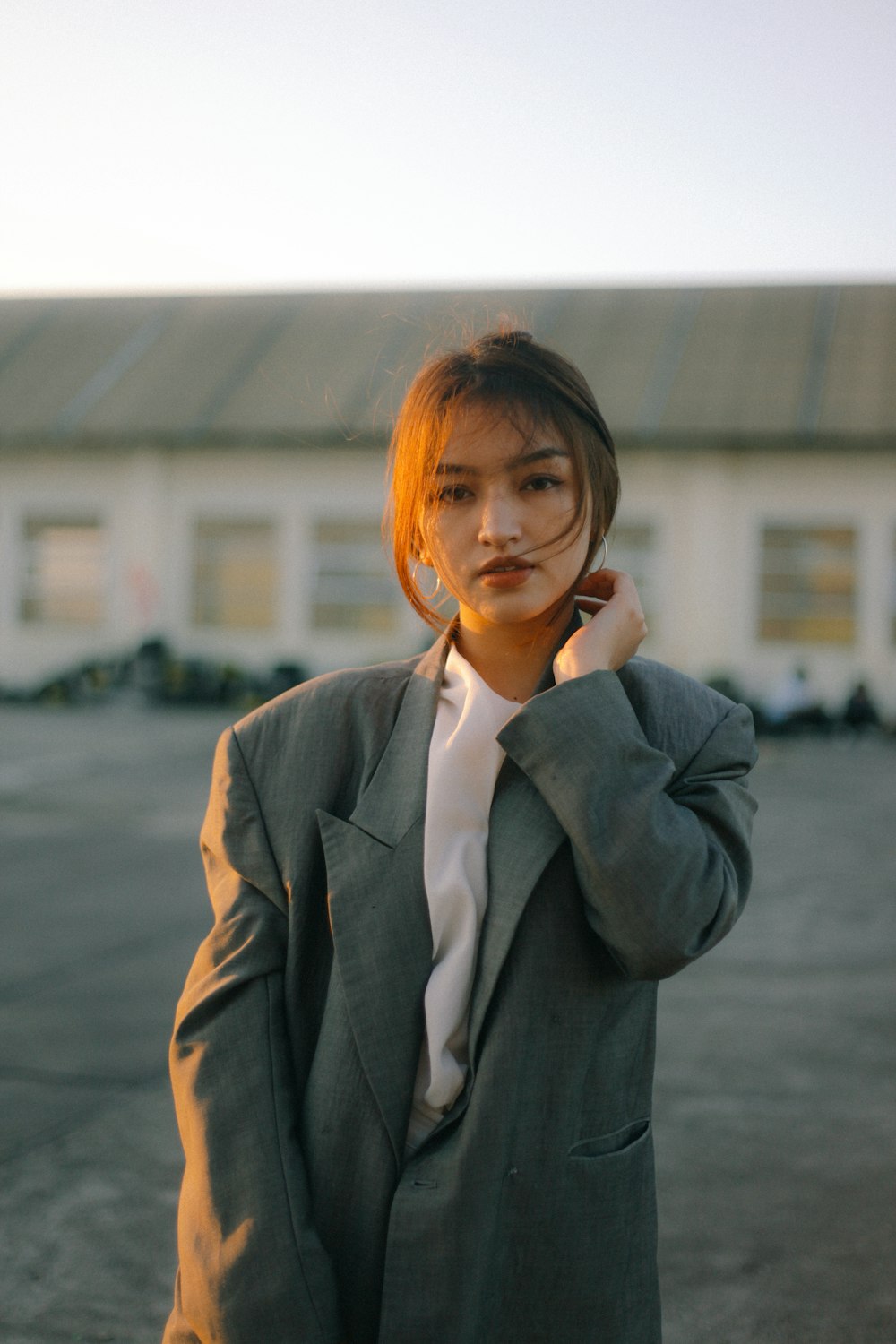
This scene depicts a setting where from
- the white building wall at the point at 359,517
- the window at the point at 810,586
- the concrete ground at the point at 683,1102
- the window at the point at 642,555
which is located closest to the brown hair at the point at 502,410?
the concrete ground at the point at 683,1102

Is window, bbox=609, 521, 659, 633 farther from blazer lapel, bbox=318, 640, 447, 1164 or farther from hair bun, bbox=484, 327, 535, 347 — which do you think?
blazer lapel, bbox=318, 640, 447, 1164

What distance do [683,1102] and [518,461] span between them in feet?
9.35

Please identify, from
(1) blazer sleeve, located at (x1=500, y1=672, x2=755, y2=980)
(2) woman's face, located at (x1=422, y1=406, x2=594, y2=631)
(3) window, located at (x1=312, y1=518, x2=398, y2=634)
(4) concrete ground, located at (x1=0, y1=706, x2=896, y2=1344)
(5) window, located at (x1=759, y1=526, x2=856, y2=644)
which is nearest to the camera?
(1) blazer sleeve, located at (x1=500, y1=672, x2=755, y2=980)

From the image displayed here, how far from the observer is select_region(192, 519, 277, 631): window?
1981cm

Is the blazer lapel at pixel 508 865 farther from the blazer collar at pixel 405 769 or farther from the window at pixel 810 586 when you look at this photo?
the window at pixel 810 586

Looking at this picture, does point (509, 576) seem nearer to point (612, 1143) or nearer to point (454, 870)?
point (454, 870)

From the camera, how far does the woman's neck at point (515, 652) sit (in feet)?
5.01

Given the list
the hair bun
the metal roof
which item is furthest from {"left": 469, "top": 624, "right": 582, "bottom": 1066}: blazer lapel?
the metal roof

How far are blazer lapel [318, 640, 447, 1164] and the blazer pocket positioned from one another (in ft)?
0.63

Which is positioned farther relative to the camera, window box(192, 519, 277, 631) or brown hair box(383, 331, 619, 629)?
window box(192, 519, 277, 631)

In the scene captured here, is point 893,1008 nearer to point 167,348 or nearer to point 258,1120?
point 258,1120

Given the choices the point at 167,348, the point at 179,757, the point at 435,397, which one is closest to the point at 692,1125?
the point at 435,397

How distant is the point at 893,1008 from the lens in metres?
4.71

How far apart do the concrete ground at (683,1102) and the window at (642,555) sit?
10.6 m
